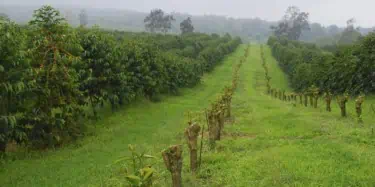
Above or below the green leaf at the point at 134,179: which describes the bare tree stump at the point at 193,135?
above

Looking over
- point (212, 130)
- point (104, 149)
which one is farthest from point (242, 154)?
point (104, 149)

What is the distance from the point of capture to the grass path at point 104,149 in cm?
1198

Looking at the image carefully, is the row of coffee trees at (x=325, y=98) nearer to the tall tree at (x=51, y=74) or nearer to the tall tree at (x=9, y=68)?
the tall tree at (x=51, y=74)

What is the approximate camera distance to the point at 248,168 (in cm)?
1055

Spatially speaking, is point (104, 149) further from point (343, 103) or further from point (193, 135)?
point (343, 103)

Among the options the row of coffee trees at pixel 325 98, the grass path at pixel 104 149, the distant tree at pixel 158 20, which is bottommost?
the grass path at pixel 104 149

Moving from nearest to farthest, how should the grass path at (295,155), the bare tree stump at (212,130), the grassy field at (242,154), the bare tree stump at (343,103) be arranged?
1. the grass path at (295,155)
2. the grassy field at (242,154)
3. the bare tree stump at (212,130)
4. the bare tree stump at (343,103)

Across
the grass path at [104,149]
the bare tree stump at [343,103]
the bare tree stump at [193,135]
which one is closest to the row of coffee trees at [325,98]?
the bare tree stump at [343,103]

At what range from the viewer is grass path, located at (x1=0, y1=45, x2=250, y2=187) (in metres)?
12.0

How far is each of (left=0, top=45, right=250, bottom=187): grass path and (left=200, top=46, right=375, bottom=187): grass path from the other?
2.43 meters

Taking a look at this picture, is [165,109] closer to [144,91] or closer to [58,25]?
[144,91]

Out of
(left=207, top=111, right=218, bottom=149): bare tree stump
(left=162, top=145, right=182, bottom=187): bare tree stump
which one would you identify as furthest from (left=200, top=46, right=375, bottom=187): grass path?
(left=162, top=145, right=182, bottom=187): bare tree stump

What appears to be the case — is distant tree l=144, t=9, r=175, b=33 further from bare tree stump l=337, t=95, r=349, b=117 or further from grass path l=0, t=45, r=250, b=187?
bare tree stump l=337, t=95, r=349, b=117

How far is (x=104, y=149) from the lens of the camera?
1578 cm
